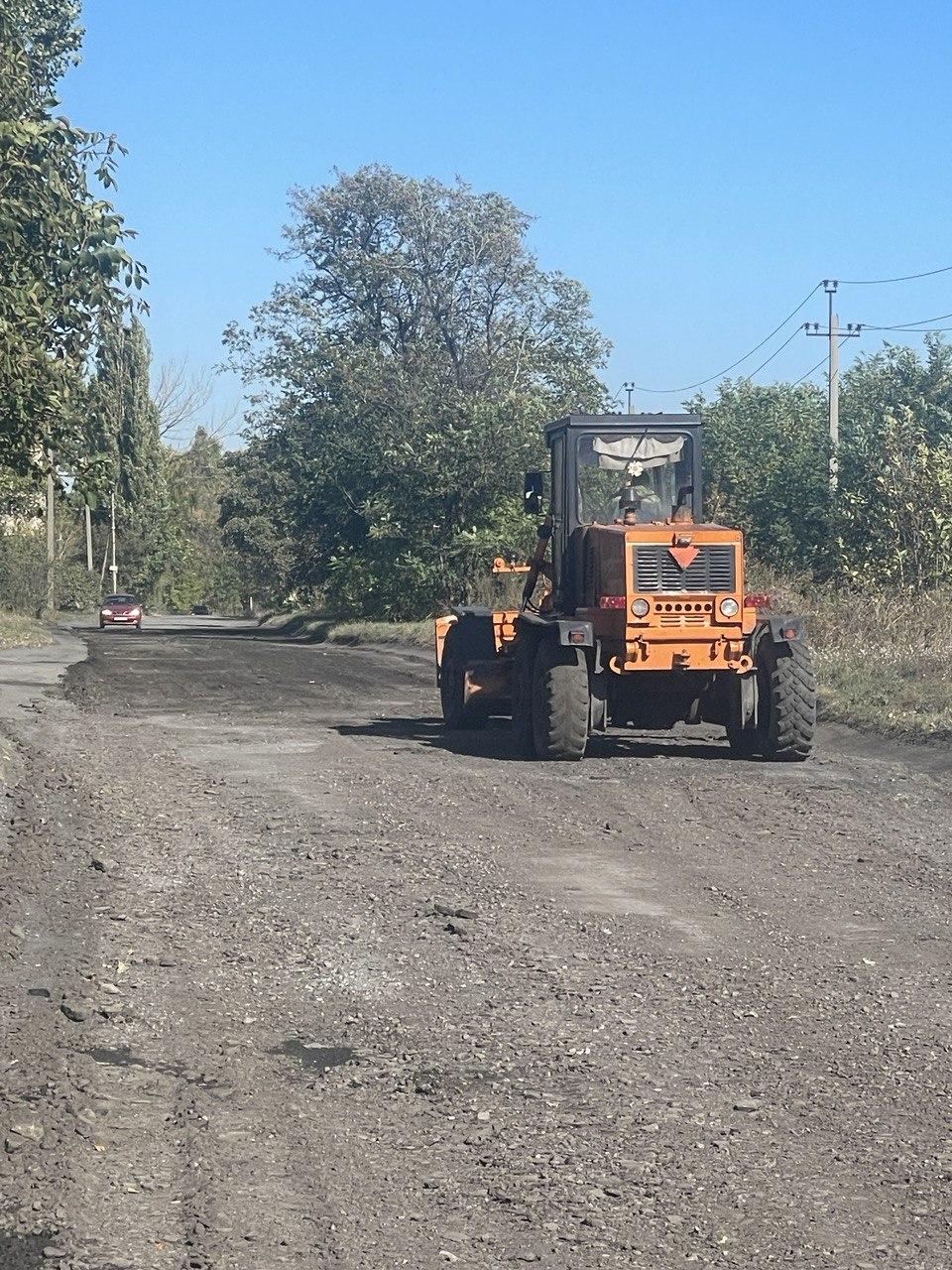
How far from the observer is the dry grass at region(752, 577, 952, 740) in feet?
56.9

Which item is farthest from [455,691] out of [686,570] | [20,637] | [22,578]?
[22,578]

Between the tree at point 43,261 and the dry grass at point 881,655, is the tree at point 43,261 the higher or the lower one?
the higher one

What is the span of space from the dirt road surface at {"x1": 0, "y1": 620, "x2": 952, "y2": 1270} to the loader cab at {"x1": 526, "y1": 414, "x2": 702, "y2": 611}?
11.1 feet

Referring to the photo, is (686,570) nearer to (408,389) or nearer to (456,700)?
(456,700)

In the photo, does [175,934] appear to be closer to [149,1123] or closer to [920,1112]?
[149,1123]

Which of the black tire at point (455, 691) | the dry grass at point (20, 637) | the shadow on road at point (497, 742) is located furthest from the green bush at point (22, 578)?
the black tire at point (455, 691)

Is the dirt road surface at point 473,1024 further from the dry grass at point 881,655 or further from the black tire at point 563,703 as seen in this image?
the dry grass at point 881,655

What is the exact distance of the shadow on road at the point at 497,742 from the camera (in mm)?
15984

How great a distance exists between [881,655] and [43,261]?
38.3 feet

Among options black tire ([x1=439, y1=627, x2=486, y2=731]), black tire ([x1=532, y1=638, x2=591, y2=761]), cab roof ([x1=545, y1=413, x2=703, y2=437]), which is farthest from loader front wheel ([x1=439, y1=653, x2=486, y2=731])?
cab roof ([x1=545, y1=413, x2=703, y2=437])

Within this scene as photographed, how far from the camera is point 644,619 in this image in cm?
1483

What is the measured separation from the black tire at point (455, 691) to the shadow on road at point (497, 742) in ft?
0.43

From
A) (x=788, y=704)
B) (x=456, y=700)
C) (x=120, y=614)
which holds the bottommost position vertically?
(x=120, y=614)

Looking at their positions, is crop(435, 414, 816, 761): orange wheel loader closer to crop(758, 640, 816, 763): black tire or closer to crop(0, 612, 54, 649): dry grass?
crop(758, 640, 816, 763): black tire
